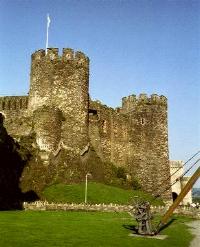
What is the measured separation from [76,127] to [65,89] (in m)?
4.37

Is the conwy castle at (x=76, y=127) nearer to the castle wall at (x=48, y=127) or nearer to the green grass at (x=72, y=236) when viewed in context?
the castle wall at (x=48, y=127)

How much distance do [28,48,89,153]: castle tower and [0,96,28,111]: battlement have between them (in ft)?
6.98

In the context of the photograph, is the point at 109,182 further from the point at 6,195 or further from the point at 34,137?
the point at 6,195

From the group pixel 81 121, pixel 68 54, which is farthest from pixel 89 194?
pixel 68 54

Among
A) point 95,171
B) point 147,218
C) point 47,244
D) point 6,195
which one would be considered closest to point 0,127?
point 6,195

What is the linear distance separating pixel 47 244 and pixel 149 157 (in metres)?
38.0

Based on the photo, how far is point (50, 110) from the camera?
154ft

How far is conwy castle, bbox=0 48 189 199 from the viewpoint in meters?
45.5

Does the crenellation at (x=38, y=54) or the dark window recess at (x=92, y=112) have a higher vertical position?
the crenellation at (x=38, y=54)

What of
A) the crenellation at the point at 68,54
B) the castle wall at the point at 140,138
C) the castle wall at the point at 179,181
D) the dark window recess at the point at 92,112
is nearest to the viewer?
the crenellation at the point at 68,54

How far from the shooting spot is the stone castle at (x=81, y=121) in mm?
46875

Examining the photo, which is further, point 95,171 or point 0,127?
point 95,171

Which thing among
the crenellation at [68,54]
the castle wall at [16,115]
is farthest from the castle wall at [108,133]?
the castle wall at [16,115]

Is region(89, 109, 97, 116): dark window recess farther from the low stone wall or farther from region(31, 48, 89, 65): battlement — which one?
the low stone wall
